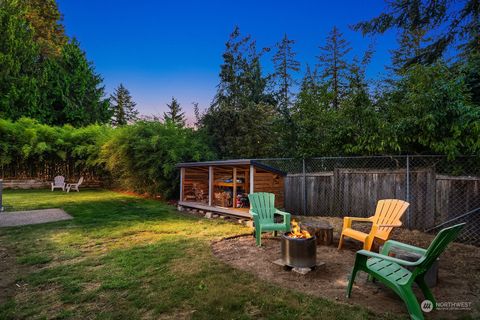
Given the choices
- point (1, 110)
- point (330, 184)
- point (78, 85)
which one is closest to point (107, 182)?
point (1, 110)

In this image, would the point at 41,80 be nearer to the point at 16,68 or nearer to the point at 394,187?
the point at 16,68

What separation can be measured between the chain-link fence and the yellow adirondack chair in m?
1.47

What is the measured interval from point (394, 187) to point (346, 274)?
3.06m

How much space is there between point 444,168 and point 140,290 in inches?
214

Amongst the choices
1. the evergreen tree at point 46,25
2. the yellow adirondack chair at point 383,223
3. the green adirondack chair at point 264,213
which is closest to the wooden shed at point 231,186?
the green adirondack chair at point 264,213

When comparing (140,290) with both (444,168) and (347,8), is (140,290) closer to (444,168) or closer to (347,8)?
(444,168)

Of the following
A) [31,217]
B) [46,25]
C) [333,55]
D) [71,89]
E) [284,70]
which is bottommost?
[31,217]

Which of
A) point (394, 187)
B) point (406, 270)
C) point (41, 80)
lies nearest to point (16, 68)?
point (41, 80)

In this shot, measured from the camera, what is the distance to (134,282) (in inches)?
113

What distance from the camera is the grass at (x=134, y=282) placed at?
229cm

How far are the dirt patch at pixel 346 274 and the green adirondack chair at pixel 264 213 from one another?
30 cm

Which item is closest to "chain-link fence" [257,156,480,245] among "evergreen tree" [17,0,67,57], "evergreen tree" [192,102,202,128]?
"evergreen tree" [192,102,202,128]

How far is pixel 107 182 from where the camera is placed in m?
14.8

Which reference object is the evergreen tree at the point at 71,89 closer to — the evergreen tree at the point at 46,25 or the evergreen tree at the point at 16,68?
the evergreen tree at the point at 16,68
